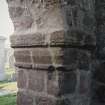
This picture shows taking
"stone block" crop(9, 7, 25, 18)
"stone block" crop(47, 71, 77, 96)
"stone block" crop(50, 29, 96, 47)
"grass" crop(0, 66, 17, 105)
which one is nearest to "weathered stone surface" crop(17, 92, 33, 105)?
"stone block" crop(47, 71, 77, 96)

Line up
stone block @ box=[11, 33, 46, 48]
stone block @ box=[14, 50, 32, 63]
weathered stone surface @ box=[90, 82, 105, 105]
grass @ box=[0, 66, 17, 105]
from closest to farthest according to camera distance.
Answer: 1. stone block @ box=[11, 33, 46, 48]
2. stone block @ box=[14, 50, 32, 63]
3. weathered stone surface @ box=[90, 82, 105, 105]
4. grass @ box=[0, 66, 17, 105]

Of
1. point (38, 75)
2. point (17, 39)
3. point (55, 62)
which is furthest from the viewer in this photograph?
point (17, 39)

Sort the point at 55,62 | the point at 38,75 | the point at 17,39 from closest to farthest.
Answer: the point at 55,62, the point at 38,75, the point at 17,39

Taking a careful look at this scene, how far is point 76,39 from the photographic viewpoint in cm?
179

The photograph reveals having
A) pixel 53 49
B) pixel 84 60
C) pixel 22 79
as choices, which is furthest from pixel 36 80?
pixel 84 60

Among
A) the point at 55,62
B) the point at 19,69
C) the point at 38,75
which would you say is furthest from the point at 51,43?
the point at 19,69

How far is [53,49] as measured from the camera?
5.75ft

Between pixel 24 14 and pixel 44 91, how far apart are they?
617 mm

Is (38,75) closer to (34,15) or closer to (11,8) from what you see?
(34,15)

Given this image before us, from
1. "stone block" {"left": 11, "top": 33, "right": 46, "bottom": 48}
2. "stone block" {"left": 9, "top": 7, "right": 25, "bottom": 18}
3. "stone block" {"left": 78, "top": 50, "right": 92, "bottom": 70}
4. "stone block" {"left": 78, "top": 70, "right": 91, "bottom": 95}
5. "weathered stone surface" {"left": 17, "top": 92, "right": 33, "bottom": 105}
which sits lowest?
"weathered stone surface" {"left": 17, "top": 92, "right": 33, "bottom": 105}

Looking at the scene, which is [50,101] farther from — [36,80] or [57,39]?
[57,39]

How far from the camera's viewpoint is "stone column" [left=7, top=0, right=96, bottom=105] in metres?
1.73

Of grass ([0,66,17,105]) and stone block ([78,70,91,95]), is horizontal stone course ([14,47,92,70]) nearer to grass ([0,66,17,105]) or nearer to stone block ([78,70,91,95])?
stone block ([78,70,91,95])

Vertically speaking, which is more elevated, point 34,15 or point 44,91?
point 34,15
